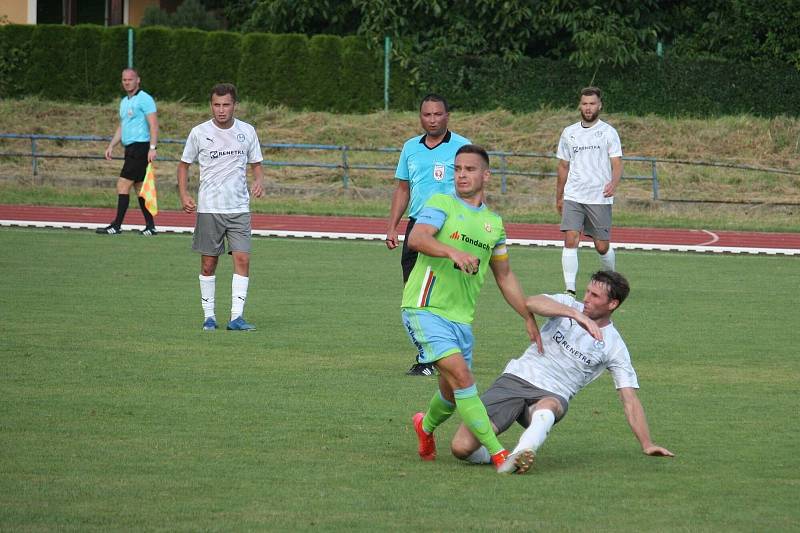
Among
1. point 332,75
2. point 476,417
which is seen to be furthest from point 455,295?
point 332,75

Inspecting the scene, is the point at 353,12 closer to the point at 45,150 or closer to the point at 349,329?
the point at 45,150

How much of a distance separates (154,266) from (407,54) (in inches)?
759

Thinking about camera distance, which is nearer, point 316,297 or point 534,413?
point 534,413

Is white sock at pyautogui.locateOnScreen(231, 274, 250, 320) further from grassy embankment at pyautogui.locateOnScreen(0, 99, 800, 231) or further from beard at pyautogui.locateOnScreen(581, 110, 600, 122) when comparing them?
grassy embankment at pyautogui.locateOnScreen(0, 99, 800, 231)

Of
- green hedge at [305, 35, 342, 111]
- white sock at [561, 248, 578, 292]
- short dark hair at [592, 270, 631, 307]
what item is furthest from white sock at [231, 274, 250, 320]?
green hedge at [305, 35, 342, 111]

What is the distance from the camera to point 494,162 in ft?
97.5

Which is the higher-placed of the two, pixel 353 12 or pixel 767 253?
pixel 353 12

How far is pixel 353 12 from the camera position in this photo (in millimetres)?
36781

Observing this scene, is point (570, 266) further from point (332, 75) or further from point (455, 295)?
point (332, 75)

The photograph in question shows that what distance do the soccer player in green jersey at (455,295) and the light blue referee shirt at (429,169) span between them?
319 centimetres

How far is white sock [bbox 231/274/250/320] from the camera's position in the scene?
1212 centimetres

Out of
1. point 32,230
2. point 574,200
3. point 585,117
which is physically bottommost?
point 32,230

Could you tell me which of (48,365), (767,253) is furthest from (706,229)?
(48,365)

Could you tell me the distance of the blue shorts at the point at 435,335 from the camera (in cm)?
715
